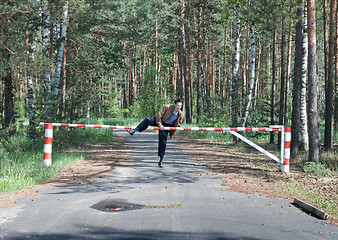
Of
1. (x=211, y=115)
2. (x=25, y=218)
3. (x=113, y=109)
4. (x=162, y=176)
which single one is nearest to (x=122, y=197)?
(x=25, y=218)

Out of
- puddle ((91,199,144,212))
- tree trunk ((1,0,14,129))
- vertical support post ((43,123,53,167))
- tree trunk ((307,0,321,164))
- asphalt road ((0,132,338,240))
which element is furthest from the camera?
tree trunk ((1,0,14,129))

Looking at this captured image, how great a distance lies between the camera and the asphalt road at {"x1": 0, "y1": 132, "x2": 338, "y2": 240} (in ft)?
14.7

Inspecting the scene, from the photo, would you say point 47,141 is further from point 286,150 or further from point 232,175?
point 286,150

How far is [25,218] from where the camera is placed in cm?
511

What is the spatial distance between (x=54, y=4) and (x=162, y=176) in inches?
329

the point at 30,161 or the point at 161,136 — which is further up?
the point at 161,136

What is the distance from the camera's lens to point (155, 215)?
527 centimetres

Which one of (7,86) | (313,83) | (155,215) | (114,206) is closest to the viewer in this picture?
(155,215)

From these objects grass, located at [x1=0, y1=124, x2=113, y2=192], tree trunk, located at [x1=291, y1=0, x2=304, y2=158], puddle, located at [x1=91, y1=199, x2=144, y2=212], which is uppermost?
tree trunk, located at [x1=291, y1=0, x2=304, y2=158]

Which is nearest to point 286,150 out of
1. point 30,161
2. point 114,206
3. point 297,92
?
point 297,92

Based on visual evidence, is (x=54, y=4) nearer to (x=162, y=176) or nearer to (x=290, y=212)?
(x=162, y=176)

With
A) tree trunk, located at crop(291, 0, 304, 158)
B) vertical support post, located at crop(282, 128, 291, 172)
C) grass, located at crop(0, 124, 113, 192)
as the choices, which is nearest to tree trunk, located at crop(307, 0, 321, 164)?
vertical support post, located at crop(282, 128, 291, 172)

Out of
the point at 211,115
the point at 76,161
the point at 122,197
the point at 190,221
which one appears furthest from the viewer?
the point at 211,115

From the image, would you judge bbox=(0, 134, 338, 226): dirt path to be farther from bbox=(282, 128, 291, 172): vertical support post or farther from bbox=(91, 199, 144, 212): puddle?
bbox=(91, 199, 144, 212): puddle
